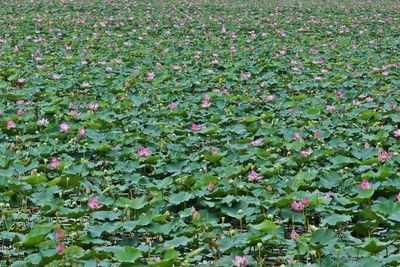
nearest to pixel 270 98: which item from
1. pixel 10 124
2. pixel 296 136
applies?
pixel 296 136

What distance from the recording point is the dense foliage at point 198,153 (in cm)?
260

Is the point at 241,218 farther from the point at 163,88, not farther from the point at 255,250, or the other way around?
the point at 163,88

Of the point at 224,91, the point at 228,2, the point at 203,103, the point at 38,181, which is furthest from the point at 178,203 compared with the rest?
the point at 228,2

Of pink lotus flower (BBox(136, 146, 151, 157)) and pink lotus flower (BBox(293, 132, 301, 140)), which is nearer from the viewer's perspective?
pink lotus flower (BBox(136, 146, 151, 157))

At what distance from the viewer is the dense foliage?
260 cm

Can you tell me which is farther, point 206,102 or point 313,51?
point 313,51

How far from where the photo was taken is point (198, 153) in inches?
154

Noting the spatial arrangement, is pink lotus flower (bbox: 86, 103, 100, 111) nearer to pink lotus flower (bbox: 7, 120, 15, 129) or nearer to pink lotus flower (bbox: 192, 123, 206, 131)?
pink lotus flower (bbox: 7, 120, 15, 129)

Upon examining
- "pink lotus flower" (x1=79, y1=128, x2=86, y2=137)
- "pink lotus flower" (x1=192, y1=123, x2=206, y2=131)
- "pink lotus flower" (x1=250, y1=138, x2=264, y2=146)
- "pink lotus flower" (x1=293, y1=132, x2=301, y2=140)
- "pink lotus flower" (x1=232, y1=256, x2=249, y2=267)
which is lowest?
"pink lotus flower" (x1=192, y1=123, x2=206, y2=131)

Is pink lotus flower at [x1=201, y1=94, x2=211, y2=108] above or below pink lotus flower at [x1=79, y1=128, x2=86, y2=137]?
below

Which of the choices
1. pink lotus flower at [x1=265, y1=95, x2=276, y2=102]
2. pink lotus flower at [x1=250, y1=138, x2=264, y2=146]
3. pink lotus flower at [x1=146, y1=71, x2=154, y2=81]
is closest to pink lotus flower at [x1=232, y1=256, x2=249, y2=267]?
pink lotus flower at [x1=250, y1=138, x2=264, y2=146]

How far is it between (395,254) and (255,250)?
0.53 m

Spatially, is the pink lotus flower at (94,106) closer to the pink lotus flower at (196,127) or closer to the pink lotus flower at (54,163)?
the pink lotus flower at (196,127)

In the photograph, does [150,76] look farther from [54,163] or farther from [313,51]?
[54,163]
